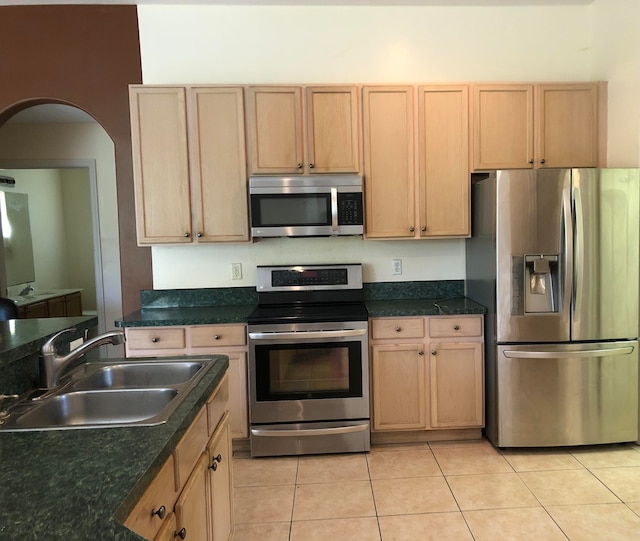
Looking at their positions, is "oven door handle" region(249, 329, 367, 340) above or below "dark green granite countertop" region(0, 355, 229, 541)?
below

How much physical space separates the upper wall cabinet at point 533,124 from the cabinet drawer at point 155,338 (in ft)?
7.29

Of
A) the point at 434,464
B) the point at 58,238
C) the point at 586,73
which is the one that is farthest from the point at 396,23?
the point at 58,238

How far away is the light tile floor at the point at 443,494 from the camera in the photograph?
2.04 metres

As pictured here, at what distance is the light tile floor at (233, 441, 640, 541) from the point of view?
80.5 inches

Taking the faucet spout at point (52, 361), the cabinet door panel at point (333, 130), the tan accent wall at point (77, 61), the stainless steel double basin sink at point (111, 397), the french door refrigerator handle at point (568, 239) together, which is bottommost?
the stainless steel double basin sink at point (111, 397)

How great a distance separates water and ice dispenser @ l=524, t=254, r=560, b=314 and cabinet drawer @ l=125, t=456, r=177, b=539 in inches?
88.0

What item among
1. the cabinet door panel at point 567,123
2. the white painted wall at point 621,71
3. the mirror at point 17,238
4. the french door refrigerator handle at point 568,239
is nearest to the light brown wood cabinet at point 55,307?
the mirror at point 17,238

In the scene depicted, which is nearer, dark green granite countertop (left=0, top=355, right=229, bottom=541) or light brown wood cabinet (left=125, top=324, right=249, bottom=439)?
dark green granite countertop (left=0, top=355, right=229, bottom=541)

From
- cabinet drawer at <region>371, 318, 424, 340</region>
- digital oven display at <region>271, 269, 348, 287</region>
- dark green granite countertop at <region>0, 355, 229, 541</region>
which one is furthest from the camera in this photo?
digital oven display at <region>271, 269, 348, 287</region>

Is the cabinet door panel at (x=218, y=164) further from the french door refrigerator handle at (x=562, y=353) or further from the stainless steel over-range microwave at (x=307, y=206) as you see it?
the french door refrigerator handle at (x=562, y=353)

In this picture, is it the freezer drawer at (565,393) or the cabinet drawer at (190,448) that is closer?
the cabinet drawer at (190,448)

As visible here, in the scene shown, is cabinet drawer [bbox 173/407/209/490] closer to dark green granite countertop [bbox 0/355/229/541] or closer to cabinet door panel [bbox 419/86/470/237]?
dark green granite countertop [bbox 0/355/229/541]

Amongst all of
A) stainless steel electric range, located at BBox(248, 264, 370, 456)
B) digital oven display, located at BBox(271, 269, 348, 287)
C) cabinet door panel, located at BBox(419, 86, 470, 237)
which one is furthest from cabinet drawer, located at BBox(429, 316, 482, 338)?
digital oven display, located at BBox(271, 269, 348, 287)

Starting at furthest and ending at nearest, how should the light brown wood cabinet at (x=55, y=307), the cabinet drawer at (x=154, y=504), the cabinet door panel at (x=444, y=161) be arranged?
the light brown wood cabinet at (x=55, y=307)
the cabinet door panel at (x=444, y=161)
the cabinet drawer at (x=154, y=504)
